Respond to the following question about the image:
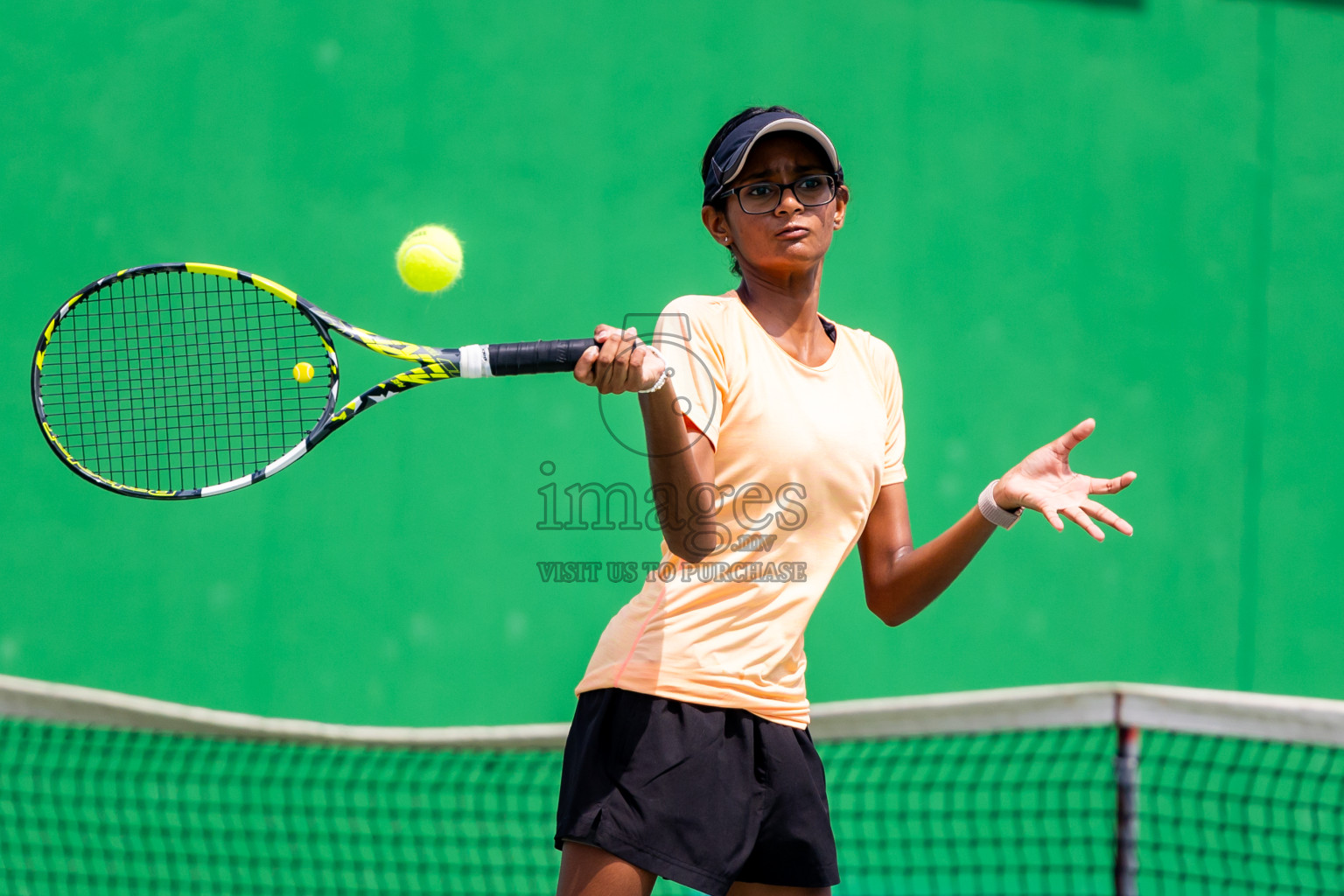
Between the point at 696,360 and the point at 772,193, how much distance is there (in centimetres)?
35

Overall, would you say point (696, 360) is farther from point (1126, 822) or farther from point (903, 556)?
point (1126, 822)

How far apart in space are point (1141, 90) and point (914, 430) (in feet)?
4.66

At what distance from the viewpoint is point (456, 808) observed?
3504 mm

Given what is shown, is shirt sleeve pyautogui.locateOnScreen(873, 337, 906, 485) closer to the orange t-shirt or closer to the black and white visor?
the orange t-shirt

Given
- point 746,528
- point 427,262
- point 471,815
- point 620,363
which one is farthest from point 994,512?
point 471,815

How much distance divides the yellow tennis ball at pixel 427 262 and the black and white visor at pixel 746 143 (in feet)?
2.32

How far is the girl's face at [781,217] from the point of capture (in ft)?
6.03

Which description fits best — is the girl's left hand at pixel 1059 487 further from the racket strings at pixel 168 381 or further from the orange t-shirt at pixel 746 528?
the racket strings at pixel 168 381

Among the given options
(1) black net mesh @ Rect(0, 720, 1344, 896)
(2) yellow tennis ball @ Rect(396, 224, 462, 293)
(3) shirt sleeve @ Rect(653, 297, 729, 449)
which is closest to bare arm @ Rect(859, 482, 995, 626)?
(3) shirt sleeve @ Rect(653, 297, 729, 449)

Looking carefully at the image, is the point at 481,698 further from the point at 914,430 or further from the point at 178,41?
the point at 178,41

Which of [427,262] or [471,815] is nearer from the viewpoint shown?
[427,262]

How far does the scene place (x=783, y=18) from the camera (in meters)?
3.79

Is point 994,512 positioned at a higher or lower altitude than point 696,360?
lower

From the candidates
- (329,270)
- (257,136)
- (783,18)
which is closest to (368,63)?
(257,136)
